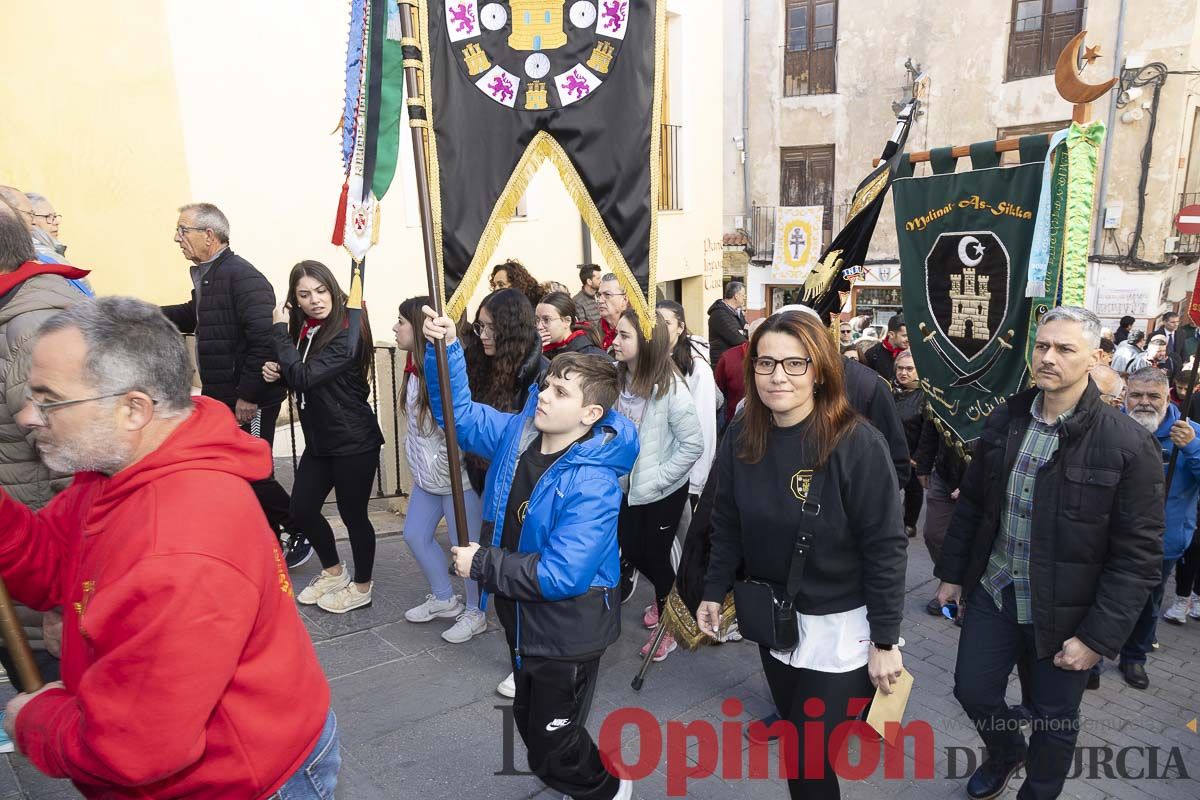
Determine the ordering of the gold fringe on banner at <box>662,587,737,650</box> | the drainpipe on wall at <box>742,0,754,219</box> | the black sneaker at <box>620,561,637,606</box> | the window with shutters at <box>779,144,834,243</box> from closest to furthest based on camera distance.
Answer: the gold fringe on banner at <box>662,587,737,650</box>
the black sneaker at <box>620,561,637,606</box>
the drainpipe on wall at <box>742,0,754,219</box>
the window with shutters at <box>779,144,834,243</box>

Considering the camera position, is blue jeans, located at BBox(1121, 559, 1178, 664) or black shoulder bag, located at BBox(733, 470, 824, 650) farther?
blue jeans, located at BBox(1121, 559, 1178, 664)

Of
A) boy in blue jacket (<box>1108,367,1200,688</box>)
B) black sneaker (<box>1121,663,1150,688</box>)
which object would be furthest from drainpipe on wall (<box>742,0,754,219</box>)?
black sneaker (<box>1121,663,1150,688</box>)

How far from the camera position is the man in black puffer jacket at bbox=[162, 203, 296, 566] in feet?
15.5

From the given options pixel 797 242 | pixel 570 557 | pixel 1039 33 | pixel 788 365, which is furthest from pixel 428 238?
pixel 1039 33

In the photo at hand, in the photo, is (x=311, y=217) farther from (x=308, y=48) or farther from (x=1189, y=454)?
(x=1189, y=454)

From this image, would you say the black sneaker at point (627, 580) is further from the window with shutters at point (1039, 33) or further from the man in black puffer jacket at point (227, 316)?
the window with shutters at point (1039, 33)

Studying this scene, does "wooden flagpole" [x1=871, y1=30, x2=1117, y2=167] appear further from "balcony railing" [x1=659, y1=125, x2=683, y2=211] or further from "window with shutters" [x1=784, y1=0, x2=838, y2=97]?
"window with shutters" [x1=784, y1=0, x2=838, y2=97]

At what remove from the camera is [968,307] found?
14.6 feet

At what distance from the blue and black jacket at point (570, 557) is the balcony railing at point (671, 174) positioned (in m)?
11.0

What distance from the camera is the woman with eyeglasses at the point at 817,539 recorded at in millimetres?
2553

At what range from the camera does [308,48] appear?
8.22 meters

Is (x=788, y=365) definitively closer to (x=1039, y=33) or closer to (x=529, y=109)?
(x=529, y=109)

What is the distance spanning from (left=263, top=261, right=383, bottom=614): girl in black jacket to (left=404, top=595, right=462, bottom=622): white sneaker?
40 centimetres

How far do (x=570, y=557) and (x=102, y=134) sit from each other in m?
6.99
